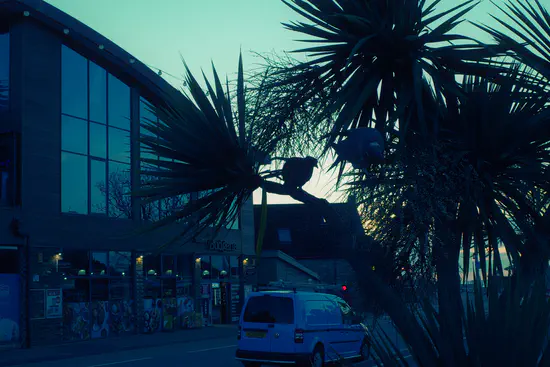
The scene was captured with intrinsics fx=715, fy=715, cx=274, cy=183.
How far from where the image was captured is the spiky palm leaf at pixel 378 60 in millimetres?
6219

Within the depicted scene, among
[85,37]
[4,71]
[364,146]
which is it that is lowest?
[364,146]

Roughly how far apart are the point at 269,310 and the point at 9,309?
12687 millimetres

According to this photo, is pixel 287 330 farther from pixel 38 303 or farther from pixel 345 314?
pixel 38 303

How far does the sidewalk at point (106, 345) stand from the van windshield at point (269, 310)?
780 cm

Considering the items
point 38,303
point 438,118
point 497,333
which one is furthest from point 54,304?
point 497,333

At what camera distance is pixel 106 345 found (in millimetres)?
25406

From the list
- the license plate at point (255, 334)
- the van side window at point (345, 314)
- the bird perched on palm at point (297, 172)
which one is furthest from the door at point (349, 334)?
the bird perched on palm at point (297, 172)

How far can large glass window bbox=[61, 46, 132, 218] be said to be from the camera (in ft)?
91.7

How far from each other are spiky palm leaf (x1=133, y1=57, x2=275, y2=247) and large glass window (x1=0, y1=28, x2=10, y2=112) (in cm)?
2175

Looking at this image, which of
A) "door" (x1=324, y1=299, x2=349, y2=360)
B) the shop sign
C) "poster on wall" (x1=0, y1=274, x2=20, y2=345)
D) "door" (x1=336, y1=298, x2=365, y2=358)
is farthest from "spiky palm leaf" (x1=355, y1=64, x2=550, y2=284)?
the shop sign

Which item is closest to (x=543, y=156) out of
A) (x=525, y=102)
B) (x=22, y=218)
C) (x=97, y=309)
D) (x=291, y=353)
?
(x=525, y=102)

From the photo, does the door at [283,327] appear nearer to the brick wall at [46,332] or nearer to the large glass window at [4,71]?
the brick wall at [46,332]

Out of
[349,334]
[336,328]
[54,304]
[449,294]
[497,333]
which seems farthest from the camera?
[54,304]

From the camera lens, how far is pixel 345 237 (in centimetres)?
470
